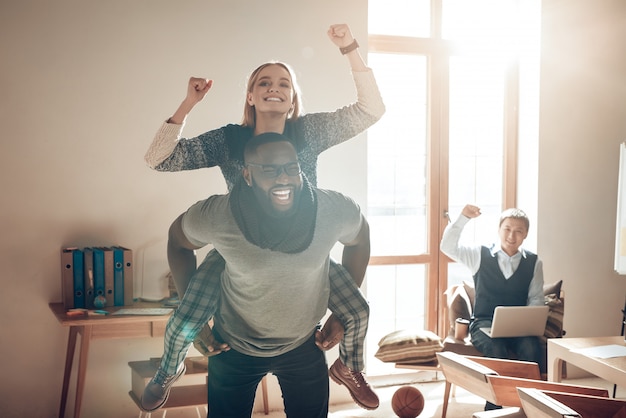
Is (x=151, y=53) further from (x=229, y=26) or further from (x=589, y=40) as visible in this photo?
(x=589, y=40)

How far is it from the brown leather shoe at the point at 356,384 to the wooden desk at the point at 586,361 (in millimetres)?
1358

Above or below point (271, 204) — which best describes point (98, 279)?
below

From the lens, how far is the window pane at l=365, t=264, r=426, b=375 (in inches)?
190

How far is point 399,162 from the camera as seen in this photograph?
4.85 m

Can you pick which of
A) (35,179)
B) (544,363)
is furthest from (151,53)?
(544,363)

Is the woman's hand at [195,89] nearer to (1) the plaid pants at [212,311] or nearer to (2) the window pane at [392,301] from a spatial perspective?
(1) the plaid pants at [212,311]

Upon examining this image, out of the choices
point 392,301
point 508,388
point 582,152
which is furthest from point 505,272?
point 508,388

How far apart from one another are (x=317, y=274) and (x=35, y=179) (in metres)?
2.52

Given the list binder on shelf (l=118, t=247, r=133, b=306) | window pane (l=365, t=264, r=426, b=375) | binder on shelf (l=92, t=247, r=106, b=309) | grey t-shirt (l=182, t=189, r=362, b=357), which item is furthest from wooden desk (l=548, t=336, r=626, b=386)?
binder on shelf (l=92, t=247, r=106, b=309)

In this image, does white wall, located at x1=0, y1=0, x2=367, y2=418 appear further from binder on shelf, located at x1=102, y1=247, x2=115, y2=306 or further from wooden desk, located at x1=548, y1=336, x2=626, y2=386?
wooden desk, located at x1=548, y1=336, x2=626, y2=386

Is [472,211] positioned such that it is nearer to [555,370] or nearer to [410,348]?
[410,348]

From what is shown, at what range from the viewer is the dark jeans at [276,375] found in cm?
188

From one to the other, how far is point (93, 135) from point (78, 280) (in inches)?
33.6

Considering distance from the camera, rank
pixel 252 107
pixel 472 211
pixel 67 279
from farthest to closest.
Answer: pixel 472 211 → pixel 67 279 → pixel 252 107
